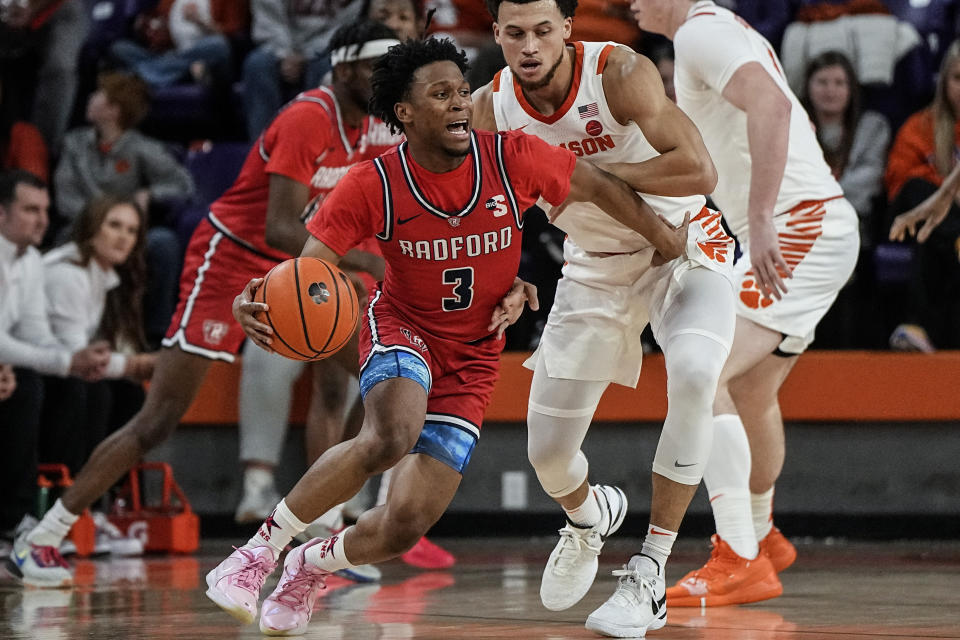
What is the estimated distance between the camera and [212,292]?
216 inches

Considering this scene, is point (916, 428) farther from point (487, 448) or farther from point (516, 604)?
point (516, 604)

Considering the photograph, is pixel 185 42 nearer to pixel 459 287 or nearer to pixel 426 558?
pixel 426 558

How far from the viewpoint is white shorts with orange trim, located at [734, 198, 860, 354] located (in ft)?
15.3

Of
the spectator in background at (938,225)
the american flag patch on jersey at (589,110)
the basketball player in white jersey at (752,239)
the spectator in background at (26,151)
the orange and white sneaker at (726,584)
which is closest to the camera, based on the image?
the american flag patch on jersey at (589,110)

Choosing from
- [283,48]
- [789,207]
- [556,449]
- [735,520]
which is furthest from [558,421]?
[283,48]

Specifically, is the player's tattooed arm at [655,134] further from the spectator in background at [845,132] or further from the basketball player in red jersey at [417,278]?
the spectator in background at [845,132]

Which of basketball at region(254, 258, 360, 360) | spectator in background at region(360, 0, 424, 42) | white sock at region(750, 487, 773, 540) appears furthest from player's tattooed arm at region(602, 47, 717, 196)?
spectator in background at region(360, 0, 424, 42)

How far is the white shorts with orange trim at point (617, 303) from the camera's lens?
414 centimetres

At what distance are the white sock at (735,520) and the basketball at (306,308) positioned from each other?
1.54m

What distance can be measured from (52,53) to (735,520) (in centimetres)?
630

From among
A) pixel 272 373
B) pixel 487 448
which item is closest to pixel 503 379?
pixel 487 448

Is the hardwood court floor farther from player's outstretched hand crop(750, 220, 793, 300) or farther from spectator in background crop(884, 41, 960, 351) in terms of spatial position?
spectator in background crop(884, 41, 960, 351)

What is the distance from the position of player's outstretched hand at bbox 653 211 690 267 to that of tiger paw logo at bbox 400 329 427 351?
2.39 ft

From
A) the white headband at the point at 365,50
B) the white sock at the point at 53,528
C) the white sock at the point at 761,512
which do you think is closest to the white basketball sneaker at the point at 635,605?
the white sock at the point at 761,512
